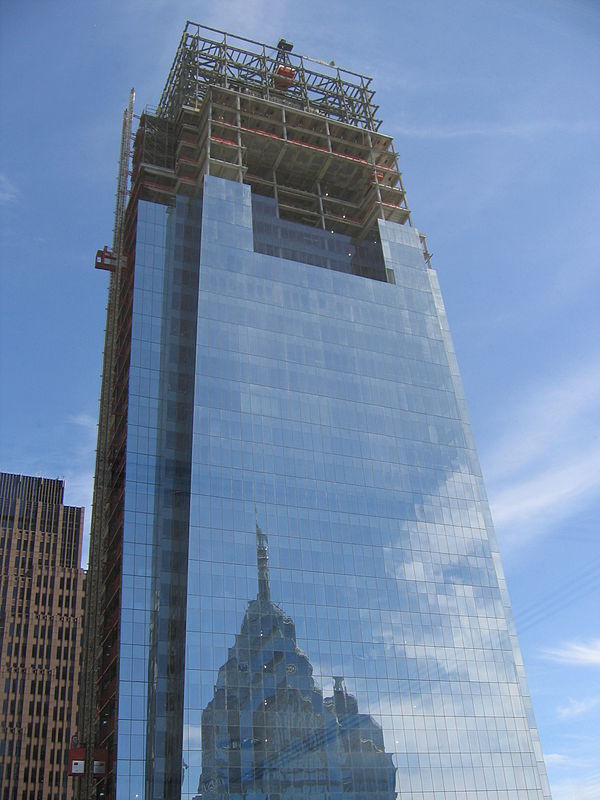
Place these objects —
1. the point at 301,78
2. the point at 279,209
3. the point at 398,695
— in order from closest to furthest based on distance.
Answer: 1. the point at 398,695
2. the point at 279,209
3. the point at 301,78

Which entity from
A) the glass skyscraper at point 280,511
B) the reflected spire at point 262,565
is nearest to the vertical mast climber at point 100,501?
the glass skyscraper at point 280,511

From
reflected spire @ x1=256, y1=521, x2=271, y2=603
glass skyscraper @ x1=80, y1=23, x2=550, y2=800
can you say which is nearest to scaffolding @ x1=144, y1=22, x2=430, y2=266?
glass skyscraper @ x1=80, y1=23, x2=550, y2=800

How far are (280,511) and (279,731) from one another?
2764cm

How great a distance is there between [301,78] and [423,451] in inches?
3481

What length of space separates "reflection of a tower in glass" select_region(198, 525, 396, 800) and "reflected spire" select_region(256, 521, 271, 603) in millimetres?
701

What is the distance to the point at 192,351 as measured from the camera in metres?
113

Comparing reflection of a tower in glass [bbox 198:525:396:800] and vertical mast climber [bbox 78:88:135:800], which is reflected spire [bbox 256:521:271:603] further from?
vertical mast climber [bbox 78:88:135:800]

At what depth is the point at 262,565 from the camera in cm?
9794

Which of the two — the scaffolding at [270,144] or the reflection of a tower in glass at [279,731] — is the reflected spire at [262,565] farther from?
the scaffolding at [270,144]

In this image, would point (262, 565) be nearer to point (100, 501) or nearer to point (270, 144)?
point (100, 501)

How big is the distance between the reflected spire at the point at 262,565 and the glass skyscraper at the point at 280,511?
37 centimetres

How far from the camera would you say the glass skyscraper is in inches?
3499

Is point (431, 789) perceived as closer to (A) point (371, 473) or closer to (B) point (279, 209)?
(A) point (371, 473)

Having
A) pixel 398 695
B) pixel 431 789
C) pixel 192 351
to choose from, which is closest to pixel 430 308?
pixel 192 351
